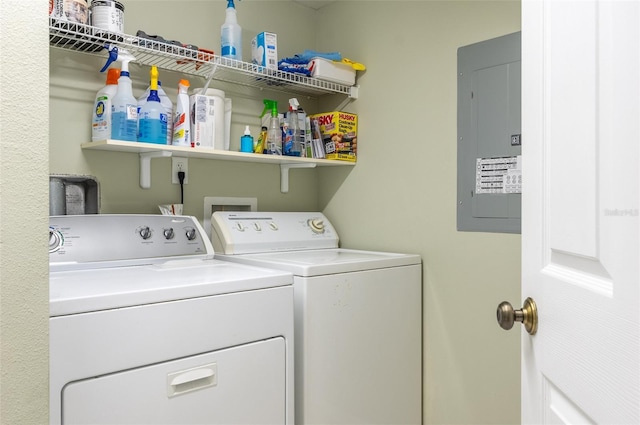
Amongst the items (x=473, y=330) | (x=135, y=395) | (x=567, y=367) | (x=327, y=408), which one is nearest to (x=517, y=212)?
(x=473, y=330)

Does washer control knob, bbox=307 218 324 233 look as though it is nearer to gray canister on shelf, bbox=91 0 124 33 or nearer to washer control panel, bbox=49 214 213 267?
washer control panel, bbox=49 214 213 267

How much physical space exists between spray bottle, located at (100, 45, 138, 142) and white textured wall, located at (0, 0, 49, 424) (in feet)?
3.50

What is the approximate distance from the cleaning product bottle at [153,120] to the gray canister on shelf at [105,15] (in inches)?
8.1

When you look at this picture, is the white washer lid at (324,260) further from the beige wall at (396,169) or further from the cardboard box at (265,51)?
the cardboard box at (265,51)

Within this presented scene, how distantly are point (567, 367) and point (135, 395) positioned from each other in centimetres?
101

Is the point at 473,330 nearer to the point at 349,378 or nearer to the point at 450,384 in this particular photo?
the point at 450,384

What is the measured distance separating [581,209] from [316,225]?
1.80 m

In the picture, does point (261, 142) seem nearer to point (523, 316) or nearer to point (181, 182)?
point (181, 182)

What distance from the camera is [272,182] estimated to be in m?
2.55

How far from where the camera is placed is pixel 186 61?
2010 millimetres

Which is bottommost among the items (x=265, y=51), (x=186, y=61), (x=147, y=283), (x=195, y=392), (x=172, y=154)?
(x=195, y=392)

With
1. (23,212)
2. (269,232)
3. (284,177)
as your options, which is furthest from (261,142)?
(23,212)

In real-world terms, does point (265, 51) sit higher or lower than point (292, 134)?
higher

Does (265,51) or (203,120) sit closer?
(203,120)
